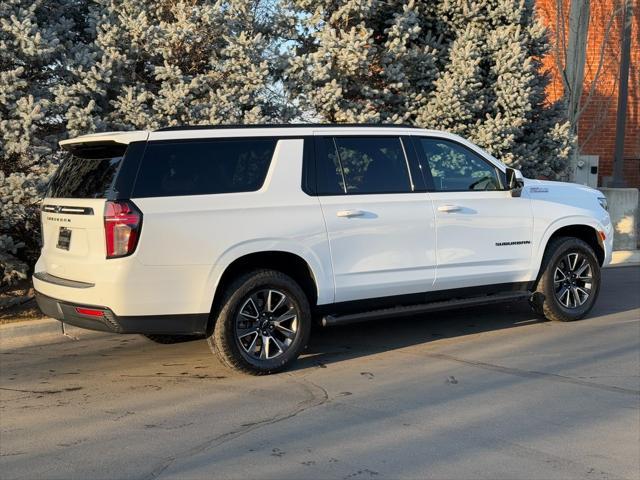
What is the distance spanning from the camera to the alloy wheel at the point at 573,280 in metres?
8.02

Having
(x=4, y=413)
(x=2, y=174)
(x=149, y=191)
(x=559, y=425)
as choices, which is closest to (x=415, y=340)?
(x=559, y=425)

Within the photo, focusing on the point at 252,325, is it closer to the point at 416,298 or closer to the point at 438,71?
the point at 416,298

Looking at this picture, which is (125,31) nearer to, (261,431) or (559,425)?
(261,431)

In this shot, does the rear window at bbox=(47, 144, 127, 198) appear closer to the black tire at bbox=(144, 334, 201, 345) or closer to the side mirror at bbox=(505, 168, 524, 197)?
the black tire at bbox=(144, 334, 201, 345)

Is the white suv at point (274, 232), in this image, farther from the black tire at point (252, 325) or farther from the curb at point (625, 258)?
the curb at point (625, 258)

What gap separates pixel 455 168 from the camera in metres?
7.32

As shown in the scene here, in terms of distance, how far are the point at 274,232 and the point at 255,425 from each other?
65.9 inches

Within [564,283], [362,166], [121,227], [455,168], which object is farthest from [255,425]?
[564,283]

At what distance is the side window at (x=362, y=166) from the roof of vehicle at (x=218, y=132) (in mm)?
96

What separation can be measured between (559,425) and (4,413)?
3.81 metres

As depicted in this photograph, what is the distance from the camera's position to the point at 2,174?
7.87 metres

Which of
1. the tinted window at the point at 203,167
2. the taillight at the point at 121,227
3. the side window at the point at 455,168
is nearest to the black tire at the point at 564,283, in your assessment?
the side window at the point at 455,168

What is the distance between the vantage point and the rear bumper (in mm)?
5637

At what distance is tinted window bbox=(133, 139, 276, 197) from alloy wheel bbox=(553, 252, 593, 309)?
3.59m
